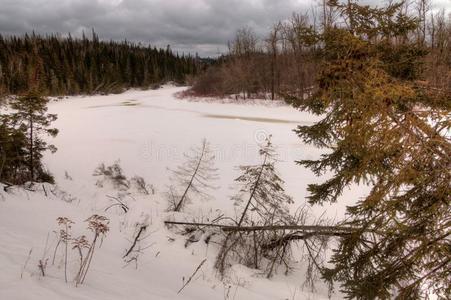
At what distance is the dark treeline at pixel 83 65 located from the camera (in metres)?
50.2

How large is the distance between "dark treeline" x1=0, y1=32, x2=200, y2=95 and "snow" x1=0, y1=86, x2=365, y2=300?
1308 inches

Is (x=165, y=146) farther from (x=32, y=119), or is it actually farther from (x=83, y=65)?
(x=83, y=65)

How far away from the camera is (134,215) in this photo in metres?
7.61

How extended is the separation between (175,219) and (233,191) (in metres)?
3.35

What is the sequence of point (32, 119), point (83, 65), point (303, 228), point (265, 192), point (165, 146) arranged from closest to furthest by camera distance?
1. point (303, 228)
2. point (265, 192)
3. point (32, 119)
4. point (165, 146)
5. point (83, 65)

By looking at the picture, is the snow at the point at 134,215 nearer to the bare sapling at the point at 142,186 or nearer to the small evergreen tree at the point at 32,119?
the bare sapling at the point at 142,186

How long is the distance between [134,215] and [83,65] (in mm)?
58177

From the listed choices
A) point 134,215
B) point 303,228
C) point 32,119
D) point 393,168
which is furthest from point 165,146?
point 393,168

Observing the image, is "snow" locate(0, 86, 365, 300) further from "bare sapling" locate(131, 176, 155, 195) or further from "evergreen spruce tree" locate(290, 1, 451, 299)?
"evergreen spruce tree" locate(290, 1, 451, 299)

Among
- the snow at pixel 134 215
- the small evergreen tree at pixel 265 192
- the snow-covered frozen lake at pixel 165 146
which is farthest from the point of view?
the snow-covered frozen lake at pixel 165 146

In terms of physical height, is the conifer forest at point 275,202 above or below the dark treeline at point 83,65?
below

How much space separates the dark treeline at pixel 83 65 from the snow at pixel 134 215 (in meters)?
33.2

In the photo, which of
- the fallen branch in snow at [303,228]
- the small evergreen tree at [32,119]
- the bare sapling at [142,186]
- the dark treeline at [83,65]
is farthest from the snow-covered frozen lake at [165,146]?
the dark treeline at [83,65]

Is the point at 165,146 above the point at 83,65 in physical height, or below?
below
